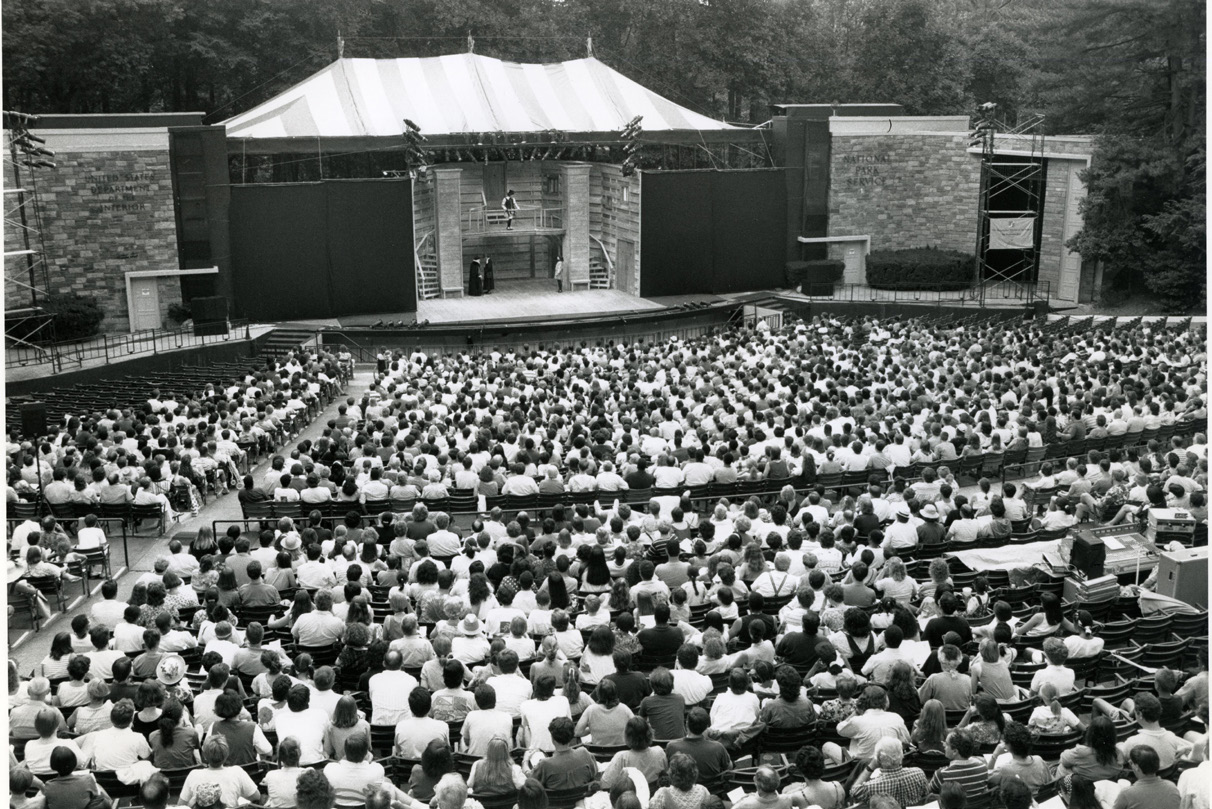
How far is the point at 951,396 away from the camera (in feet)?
57.3

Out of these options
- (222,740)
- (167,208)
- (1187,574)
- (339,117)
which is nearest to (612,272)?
(339,117)

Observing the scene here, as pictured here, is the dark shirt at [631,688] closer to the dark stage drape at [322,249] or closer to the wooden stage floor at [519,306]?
the wooden stage floor at [519,306]

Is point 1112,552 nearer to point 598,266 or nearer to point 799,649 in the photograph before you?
point 799,649

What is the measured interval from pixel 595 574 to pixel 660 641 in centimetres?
183

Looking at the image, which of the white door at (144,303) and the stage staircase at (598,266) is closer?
the white door at (144,303)

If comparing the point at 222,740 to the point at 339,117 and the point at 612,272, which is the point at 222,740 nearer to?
the point at 339,117

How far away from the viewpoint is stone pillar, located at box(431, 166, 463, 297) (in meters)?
32.7

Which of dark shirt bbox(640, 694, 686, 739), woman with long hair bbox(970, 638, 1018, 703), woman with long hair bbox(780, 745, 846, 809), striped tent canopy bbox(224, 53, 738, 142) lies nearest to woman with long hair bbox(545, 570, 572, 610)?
dark shirt bbox(640, 694, 686, 739)

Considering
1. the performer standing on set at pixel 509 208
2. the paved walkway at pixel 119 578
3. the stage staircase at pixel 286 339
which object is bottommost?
the paved walkway at pixel 119 578

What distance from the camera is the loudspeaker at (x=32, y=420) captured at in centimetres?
1676

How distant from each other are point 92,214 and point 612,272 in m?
13.8

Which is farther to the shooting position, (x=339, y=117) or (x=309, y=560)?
(x=339, y=117)

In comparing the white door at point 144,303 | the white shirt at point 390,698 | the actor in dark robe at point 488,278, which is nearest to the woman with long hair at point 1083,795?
the white shirt at point 390,698

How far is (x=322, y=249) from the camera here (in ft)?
97.8
